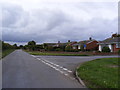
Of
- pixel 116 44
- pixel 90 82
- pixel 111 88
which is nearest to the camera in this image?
pixel 111 88

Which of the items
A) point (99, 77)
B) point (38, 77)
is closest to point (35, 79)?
point (38, 77)

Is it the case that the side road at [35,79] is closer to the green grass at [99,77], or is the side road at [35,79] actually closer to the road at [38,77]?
the road at [38,77]

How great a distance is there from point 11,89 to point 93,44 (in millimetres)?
57366

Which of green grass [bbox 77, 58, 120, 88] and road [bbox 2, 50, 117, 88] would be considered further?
road [bbox 2, 50, 117, 88]

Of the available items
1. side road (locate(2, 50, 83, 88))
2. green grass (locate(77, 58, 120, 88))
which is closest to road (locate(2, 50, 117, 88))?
side road (locate(2, 50, 83, 88))

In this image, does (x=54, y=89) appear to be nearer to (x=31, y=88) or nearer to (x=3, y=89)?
(x=31, y=88)

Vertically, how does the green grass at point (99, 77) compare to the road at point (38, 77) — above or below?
above

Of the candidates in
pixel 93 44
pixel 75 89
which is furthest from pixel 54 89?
pixel 93 44

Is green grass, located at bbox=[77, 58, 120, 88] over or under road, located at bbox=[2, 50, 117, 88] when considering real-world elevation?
over

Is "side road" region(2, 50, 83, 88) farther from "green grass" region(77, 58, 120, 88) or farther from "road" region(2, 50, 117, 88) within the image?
"green grass" region(77, 58, 120, 88)

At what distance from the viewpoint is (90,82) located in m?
6.96

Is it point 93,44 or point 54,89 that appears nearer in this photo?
point 54,89

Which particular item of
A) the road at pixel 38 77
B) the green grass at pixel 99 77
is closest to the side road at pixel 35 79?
the road at pixel 38 77

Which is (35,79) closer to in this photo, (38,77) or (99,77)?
(38,77)
